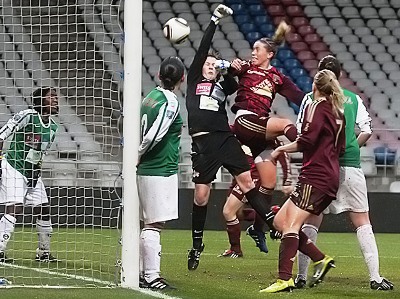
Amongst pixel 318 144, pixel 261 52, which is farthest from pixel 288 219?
pixel 261 52

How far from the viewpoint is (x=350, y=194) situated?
23.6 feet

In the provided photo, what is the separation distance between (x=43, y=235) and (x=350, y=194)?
3343 mm

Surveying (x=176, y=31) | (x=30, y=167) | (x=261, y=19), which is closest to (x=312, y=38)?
(x=261, y=19)

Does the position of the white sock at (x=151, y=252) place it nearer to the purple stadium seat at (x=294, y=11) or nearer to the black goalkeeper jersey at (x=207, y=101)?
the black goalkeeper jersey at (x=207, y=101)

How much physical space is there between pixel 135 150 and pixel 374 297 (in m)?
2.05

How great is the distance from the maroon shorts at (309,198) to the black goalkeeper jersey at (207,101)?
186cm

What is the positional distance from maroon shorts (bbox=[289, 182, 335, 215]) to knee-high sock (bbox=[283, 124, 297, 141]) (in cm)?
102

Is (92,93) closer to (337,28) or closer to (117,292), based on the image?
(117,292)

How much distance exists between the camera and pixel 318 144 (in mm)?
6770

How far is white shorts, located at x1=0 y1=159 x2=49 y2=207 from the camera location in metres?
8.98

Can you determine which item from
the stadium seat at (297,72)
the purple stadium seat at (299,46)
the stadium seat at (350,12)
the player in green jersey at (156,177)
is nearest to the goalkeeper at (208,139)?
the player in green jersey at (156,177)

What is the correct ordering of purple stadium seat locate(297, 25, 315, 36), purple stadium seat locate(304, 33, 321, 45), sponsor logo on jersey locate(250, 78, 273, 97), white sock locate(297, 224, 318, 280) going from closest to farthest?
1. white sock locate(297, 224, 318, 280)
2. sponsor logo on jersey locate(250, 78, 273, 97)
3. purple stadium seat locate(304, 33, 321, 45)
4. purple stadium seat locate(297, 25, 315, 36)

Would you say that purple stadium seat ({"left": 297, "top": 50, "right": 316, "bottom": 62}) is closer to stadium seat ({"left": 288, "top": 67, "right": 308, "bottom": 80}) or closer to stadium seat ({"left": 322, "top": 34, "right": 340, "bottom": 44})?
stadium seat ({"left": 288, "top": 67, "right": 308, "bottom": 80})

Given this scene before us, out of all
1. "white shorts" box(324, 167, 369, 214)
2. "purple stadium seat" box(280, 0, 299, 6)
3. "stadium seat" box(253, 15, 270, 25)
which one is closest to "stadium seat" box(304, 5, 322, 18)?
"purple stadium seat" box(280, 0, 299, 6)
